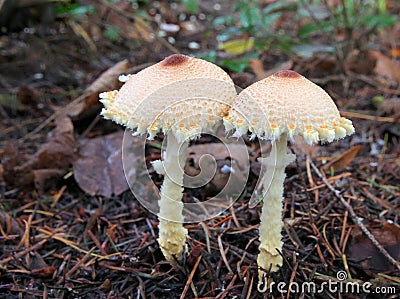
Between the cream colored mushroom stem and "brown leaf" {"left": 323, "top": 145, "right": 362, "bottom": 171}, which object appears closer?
the cream colored mushroom stem

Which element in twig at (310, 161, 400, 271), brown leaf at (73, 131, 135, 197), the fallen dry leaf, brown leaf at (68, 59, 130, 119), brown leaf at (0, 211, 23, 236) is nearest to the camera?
twig at (310, 161, 400, 271)

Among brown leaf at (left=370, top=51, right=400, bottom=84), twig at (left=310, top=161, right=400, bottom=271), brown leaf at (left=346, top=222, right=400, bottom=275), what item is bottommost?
brown leaf at (left=346, top=222, right=400, bottom=275)

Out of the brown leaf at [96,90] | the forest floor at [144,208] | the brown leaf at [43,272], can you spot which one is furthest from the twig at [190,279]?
the brown leaf at [96,90]

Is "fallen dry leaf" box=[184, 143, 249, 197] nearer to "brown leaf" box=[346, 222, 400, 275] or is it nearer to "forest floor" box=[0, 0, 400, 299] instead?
"forest floor" box=[0, 0, 400, 299]

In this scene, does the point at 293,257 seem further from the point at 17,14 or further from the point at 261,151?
the point at 17,14

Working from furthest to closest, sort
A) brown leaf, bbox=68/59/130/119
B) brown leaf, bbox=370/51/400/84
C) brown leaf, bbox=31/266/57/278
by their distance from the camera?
1. brown leaf, bbox=370/51/400/84
2. brown leaf, bbox=68/59/130/119
3. brown leaf, bbox=31/266/57/278

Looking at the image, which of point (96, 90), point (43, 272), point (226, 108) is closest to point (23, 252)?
point (43, 272)

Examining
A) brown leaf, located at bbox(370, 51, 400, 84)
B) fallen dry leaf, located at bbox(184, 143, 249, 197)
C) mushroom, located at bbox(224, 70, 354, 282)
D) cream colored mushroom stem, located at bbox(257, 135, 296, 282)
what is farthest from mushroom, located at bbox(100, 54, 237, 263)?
brown leaf, located at bbox(370, 51, 400, 84)
